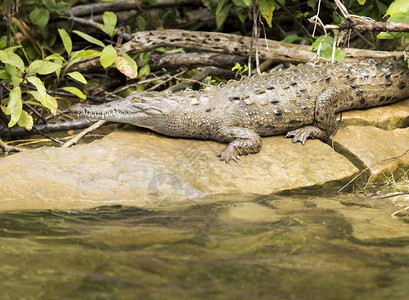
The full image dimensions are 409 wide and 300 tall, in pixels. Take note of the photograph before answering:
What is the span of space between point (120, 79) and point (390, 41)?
3683 mm

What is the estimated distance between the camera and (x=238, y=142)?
5105 mm

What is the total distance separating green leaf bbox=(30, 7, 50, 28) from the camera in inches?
268

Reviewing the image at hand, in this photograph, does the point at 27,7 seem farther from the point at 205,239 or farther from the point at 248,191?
the point at 205,239

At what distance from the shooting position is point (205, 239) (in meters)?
3.49

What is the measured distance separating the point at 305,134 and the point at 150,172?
1.72 meters

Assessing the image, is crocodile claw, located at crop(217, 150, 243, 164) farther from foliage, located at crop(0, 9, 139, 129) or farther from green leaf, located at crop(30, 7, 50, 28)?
green leaf, located at crop(30, 7, 50, 28)

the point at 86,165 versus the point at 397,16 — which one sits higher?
the point at 397,16

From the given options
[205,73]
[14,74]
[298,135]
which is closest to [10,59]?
[14,74]

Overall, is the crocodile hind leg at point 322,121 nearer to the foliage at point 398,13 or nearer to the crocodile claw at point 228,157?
the crocodile claw at point 228,157

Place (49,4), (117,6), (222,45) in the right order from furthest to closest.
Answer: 1. (117,6)
2. (49,4)
3. (222,45)

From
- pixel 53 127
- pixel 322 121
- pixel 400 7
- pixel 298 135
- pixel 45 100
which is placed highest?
pixel 400 7

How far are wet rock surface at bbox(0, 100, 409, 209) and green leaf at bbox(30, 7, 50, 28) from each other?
2341mm

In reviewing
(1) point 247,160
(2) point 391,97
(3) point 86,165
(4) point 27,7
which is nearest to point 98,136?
(3) point 86,165

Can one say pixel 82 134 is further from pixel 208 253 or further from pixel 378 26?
pixel 378 26
